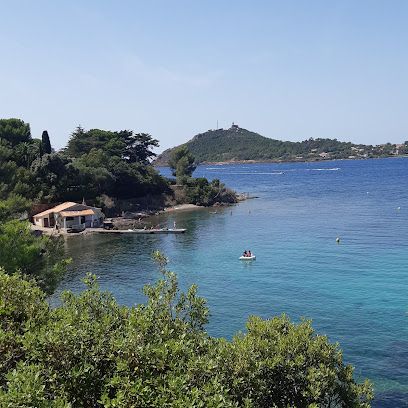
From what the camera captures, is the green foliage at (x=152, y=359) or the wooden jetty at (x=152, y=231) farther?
the wooden jetty at (x=152, y=231)

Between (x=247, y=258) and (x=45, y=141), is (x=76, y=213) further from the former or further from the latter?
(x=247, y=258)

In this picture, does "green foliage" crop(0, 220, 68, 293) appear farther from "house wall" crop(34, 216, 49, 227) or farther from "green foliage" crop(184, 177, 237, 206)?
"green foliage" crop(184, 177, 237, 206)

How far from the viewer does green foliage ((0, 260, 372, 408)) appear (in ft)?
28.0

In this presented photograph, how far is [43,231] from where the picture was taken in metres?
67.4

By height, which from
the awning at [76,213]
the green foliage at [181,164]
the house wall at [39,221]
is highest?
the green foliage at [181,164]

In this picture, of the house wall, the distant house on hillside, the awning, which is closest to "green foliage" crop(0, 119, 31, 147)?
the house wall

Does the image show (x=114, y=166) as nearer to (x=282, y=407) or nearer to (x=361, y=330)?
(x=361, y=330)

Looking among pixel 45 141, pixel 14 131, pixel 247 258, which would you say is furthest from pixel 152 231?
pixel 14 131

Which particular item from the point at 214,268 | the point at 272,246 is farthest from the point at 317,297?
the point at 272,246

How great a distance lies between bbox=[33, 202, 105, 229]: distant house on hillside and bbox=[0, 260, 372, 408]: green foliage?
58523 mm

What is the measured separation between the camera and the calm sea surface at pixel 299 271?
29.0 meters

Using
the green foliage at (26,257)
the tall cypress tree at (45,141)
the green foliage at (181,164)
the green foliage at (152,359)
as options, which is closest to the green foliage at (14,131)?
the tall cypress tree at (45,141)

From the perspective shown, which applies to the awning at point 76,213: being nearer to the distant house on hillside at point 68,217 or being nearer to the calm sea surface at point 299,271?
the distant house on hillside at point 68,217

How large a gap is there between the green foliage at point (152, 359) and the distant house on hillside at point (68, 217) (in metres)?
58.5
